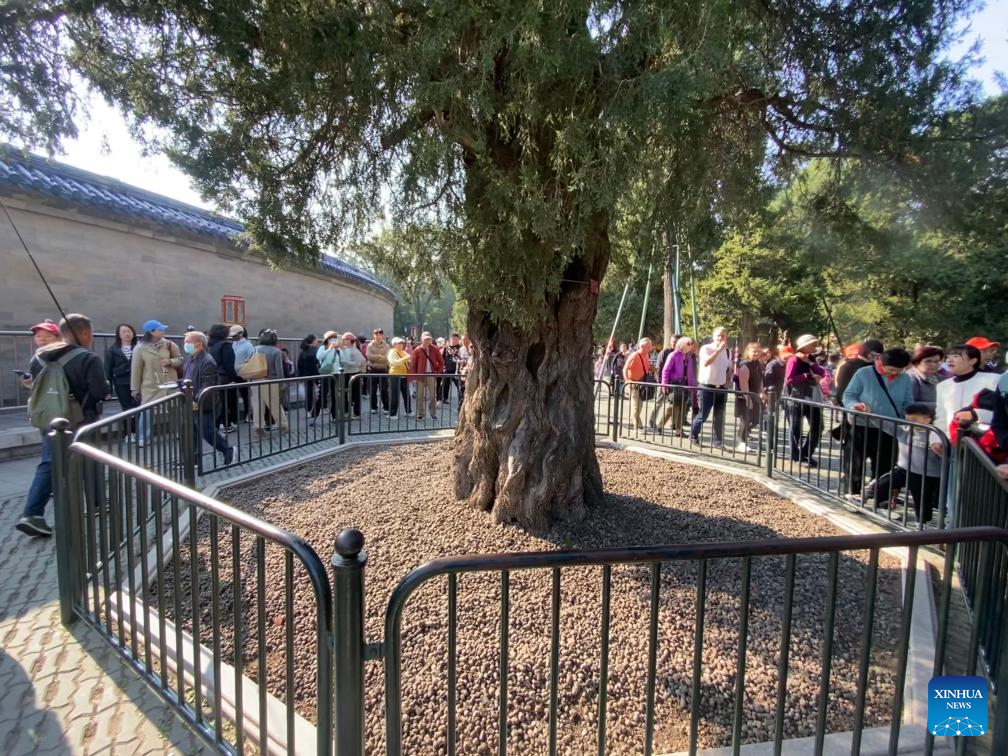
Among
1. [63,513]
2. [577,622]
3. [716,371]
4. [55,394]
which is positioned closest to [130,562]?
[63,513]

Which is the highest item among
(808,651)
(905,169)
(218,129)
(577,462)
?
(218,129)

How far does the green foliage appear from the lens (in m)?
2.63

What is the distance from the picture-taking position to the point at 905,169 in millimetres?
3809

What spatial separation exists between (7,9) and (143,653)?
365cm

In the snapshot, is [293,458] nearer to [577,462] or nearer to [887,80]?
[577,462]

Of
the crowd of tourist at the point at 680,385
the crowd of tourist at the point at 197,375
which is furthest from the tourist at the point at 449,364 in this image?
the crowd of tourist at the point at 680,385

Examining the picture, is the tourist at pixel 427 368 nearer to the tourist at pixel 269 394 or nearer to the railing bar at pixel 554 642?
the tourist at pixel 269 394

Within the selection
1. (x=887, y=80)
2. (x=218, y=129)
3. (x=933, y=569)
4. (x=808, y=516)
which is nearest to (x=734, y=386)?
(x=808, y=516)

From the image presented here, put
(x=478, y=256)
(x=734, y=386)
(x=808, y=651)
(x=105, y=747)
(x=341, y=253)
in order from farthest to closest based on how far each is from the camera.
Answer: (x=734, y=386) → (x=341, y=253) → (x=478, y=256) → (x=808, y=651) → (x=105, y=747)

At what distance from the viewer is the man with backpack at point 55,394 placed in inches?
172

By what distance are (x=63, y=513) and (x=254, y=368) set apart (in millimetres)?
5404

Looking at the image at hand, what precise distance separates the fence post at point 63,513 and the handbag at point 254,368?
17.3 ft

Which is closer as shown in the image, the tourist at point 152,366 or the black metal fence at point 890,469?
the black metal fence at point 890,469

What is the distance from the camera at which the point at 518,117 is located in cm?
325
